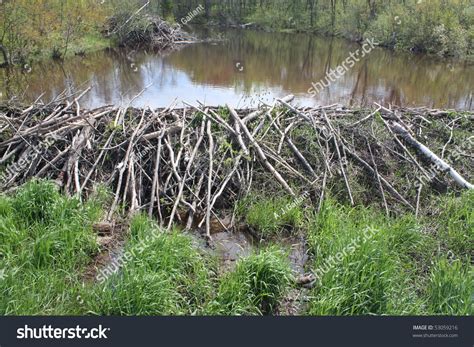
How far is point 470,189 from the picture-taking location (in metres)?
6.32

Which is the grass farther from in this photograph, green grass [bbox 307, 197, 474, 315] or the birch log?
the birch log

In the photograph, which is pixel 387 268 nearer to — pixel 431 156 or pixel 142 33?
pixel 431 156

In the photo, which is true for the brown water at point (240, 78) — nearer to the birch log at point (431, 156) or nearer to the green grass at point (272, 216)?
the birch log at point (431, 156)

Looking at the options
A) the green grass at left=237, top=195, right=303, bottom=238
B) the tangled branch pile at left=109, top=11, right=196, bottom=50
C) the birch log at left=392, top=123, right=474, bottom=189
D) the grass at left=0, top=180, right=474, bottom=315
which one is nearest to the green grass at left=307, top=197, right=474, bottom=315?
the grass at left=0, top=180, right=474, bottom=315

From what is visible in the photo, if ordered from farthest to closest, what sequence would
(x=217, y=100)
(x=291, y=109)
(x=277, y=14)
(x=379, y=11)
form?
(x=277, y=14) → (x=379, y=11) → (x=217, y=100) → (x=291, y=109)

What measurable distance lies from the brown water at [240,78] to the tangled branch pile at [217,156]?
3.86 meters

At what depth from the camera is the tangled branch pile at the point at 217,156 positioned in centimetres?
605

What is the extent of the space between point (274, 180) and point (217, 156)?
947 millimetres

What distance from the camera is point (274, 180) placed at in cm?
639

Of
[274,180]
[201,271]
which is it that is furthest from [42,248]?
[274,180]
